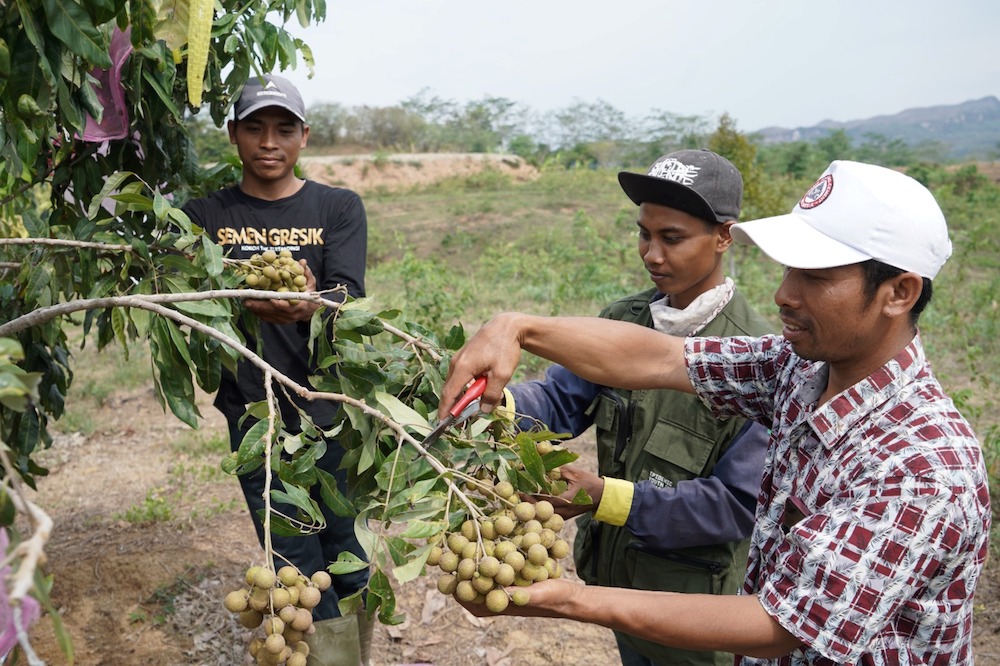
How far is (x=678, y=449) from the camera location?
5.65 ft

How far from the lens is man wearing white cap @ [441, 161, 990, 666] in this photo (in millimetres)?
1091

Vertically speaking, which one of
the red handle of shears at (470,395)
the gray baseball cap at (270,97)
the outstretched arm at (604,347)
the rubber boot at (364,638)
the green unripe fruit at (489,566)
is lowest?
the rubber boot at (364,638)

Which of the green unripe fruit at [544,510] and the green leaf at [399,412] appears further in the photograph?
the green leaf at [399,412]

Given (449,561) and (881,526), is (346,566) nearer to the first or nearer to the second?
(449,561)

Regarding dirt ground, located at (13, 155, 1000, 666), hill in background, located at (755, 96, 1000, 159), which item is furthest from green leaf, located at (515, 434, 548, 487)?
hill in background, located at (755, 96, 1000, 159)

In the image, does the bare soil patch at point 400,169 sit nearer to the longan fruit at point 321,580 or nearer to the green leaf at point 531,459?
the green leaf at point 531,459

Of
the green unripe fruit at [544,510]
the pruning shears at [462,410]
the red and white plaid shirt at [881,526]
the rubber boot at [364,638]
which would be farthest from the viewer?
the rubber boot at [364,638]

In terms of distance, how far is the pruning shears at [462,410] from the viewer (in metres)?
1.42

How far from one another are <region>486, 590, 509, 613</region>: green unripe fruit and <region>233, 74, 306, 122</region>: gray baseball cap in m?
1.68

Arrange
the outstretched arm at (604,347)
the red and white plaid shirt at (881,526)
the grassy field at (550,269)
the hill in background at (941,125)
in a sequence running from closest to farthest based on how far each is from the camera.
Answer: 1. the red and white plaid shirt at (881,526)
2. the outstretched arm at (604,347)
3. the grassy field at (550,269)
4. the hill in background at (941,125)

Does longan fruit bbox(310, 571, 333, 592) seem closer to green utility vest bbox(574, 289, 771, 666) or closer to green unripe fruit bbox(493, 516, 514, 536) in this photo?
green unripe fruit bbox(493, 516, 514, 536)

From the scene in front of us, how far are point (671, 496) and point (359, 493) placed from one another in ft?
2.08

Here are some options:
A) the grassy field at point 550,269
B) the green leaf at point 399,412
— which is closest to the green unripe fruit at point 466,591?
the green leaf at point 399,412

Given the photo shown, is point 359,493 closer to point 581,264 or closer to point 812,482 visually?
point 812,482
